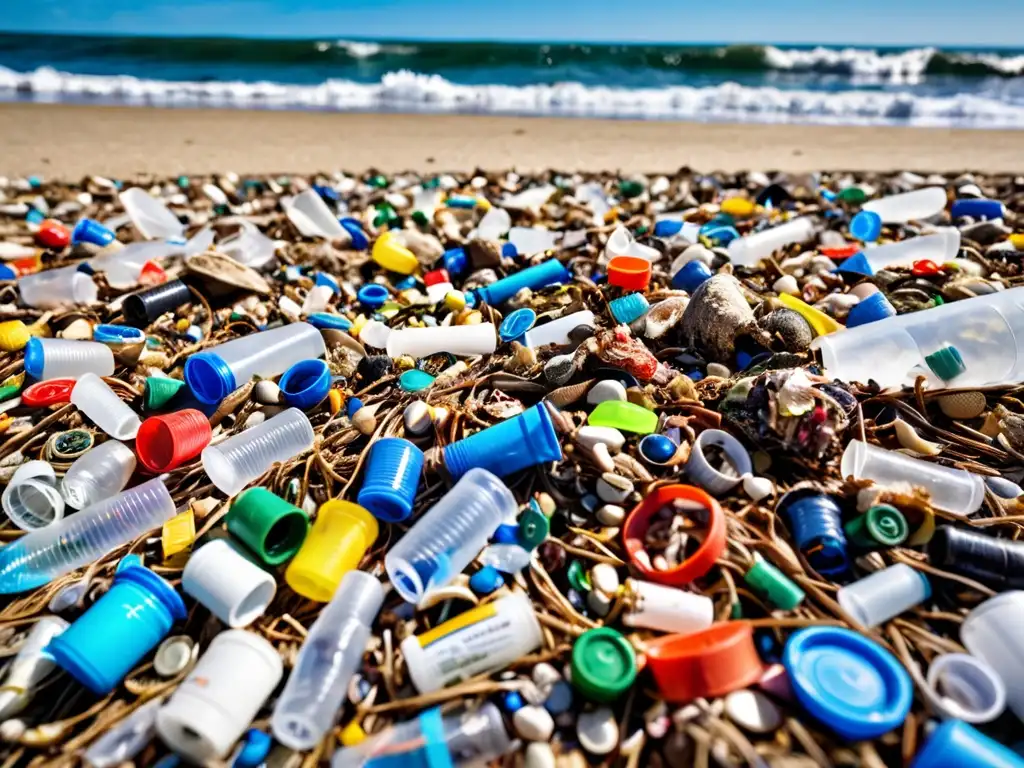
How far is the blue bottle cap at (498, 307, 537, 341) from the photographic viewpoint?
9.69 ft

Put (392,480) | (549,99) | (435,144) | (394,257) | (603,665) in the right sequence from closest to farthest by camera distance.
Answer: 1. (603,665)
2. (392,480)
3. (394,257)
4. (435,144)
5. (549,99)

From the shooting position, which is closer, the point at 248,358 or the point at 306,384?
the point at 306,384

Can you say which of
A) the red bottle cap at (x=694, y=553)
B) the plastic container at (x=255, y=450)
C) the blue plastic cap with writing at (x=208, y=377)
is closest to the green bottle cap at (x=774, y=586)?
the red bottle cap at (x=694, y=553)

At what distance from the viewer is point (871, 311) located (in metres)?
2.89

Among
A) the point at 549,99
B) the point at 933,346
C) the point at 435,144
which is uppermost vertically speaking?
the point at 933,346

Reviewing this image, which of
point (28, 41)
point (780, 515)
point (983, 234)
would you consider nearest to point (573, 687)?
point (780, 515)

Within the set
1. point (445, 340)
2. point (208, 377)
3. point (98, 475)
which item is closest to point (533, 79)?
point (445, 340)

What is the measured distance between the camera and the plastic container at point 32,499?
2191 mm

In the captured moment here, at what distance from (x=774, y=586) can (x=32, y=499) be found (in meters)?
2.48

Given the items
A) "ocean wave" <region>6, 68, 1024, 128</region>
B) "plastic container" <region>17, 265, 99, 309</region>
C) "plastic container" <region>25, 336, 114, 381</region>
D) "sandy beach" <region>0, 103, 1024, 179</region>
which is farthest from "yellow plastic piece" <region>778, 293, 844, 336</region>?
"ocean wave" <region>6, 68, 1024, 128</region>

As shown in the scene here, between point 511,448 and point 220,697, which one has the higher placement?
point 511,448

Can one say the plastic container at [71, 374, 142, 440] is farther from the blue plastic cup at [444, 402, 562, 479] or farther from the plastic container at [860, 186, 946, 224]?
the plastic container at [860, 186, 946, 224]

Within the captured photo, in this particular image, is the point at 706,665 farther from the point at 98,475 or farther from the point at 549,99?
the point at 549,99

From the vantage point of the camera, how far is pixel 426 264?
4.21 meters
